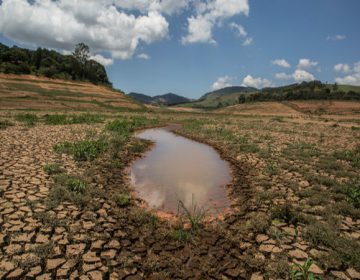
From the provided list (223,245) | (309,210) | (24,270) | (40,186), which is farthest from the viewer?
(40,186)

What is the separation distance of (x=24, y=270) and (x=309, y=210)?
598 cm

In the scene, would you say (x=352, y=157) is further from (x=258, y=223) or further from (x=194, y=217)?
(x=194, y=217)

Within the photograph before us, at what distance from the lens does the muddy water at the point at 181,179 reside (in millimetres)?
7105

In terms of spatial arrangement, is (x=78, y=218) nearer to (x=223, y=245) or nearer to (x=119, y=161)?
(x=223, y=245)

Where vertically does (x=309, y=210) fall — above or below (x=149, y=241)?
above

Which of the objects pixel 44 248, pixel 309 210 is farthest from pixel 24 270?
pixel 309 210

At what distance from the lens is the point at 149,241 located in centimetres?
487

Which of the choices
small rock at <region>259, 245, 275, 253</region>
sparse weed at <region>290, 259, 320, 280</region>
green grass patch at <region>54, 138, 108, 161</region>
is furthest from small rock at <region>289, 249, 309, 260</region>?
green grass patch at <region>54, 138, 108, 161</region>

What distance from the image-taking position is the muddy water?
7.11m

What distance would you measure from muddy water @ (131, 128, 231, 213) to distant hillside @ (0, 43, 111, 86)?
65.5 m

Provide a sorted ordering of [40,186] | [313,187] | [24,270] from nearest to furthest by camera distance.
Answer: [24,270]
[40,186]
[313,187]

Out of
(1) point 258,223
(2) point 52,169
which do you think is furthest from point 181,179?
(2) point 52,169

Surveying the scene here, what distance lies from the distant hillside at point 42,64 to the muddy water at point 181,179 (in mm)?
65539

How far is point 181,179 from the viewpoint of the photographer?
931 centimetres
